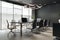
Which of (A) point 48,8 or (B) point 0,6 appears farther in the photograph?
(A) point 48,8

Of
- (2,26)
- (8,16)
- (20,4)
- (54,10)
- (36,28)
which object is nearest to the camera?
(36,28)

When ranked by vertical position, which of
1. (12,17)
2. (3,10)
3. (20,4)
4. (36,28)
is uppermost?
(20,4)

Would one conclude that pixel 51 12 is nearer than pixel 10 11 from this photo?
No

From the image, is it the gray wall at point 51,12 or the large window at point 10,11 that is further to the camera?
the gray wall at point 51,12

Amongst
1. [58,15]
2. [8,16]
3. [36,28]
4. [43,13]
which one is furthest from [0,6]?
[58,15]

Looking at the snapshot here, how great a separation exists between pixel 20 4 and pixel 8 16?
2.05 metres

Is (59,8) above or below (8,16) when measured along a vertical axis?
above

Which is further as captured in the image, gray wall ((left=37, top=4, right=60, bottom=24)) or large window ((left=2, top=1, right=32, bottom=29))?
gray wall ((left=37, top=4, right=60, bottom=24))

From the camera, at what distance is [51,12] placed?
12.7 metres

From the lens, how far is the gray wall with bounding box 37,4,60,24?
12289 mm

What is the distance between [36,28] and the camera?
9195mm

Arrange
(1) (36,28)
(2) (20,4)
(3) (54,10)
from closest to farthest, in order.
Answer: (1) (36,28) → (2) (20,4) → (3) (54,10)

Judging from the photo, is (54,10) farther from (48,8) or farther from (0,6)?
(0,6)

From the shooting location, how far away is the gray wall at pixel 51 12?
40.3ft
